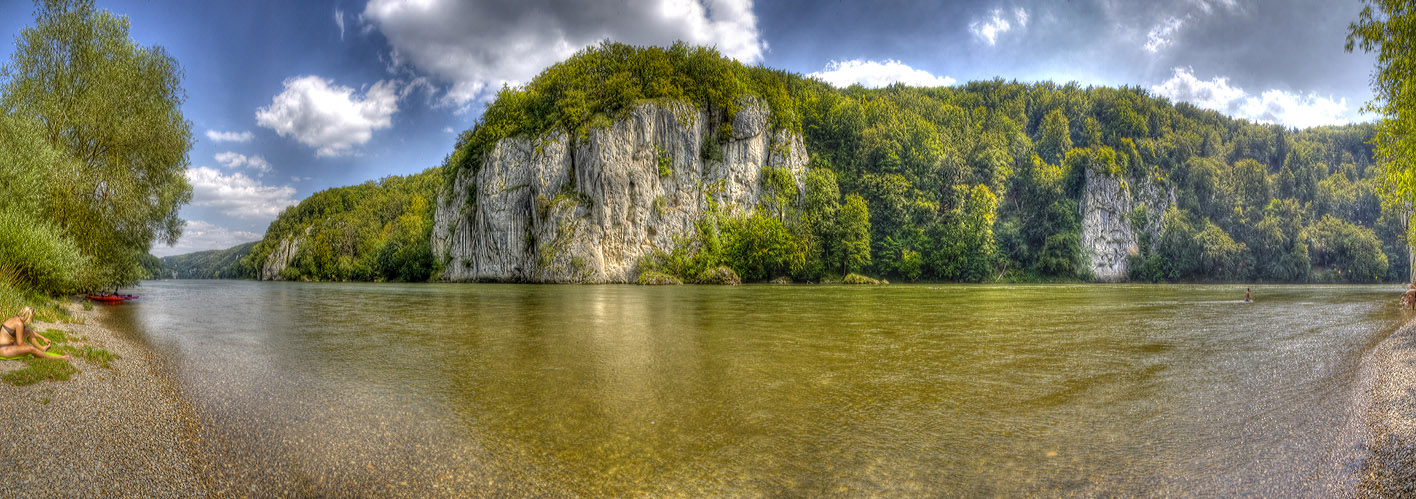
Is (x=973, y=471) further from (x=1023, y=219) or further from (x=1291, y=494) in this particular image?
(x=1023, y=219)

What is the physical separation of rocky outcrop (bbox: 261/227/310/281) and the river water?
12088 cm

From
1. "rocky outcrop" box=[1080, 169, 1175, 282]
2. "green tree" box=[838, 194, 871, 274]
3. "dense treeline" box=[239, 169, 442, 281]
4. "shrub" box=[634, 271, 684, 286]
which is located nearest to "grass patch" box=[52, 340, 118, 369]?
"shrub" box=[634, 271, 684, 286]

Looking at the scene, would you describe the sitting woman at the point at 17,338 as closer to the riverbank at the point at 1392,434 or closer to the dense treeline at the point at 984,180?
the riverbank at the point at 1392,434

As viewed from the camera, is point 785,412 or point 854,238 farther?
point 854,238

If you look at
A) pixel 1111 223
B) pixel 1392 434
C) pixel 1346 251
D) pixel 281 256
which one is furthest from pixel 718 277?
pixel 281 256

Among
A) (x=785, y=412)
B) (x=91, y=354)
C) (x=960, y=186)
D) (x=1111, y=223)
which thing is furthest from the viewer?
(x=1111, y=223)

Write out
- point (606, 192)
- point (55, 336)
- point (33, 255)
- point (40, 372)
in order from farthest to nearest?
1. point (606, 192)
2. point (33, 255)
3. point (55, 336)
4. point (40, 372)

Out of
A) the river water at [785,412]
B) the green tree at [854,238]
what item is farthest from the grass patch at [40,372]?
the green tree at [854,238]

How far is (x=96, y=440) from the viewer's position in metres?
5.64

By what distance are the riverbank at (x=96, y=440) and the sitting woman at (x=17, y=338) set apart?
0.92ft

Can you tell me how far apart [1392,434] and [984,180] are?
90.3 m

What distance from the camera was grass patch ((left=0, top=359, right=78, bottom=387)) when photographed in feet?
23.9

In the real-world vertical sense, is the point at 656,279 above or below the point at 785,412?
above

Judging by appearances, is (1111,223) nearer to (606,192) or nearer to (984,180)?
(984,180)
